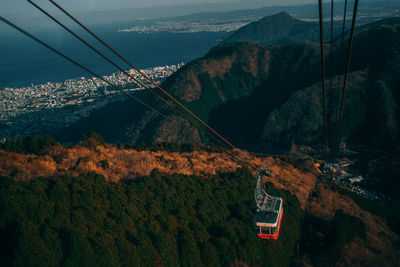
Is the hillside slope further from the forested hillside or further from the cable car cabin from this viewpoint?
the cable car cabin

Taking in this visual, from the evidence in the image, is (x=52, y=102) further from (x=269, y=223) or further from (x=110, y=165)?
(x=269, y=223)

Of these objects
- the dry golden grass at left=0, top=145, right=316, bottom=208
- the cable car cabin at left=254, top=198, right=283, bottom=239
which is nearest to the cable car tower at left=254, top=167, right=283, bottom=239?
the cable car cabin at left=254, top=198, right=283, bottom=239

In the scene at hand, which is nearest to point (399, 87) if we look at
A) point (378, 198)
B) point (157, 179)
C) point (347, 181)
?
point (347, 181)

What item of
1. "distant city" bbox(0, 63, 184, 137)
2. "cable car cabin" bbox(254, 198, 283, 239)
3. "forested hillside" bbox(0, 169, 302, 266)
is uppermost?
"forested hillside" bbox(0, 169, 302, 266)

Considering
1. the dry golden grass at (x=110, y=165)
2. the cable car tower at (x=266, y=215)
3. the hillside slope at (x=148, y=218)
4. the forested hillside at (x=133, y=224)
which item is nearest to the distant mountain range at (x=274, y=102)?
the dry golden grass at (x=110, y=165)

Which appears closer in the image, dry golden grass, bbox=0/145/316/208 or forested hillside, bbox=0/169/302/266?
forested hillside, bbox=0/169/302/266

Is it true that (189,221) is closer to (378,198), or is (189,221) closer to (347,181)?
(378,198)

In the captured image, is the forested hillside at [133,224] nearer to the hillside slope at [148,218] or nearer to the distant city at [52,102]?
the hillside slope at [148,218]

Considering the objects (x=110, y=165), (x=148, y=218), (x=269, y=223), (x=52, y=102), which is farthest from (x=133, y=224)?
(x=52, y=102)
